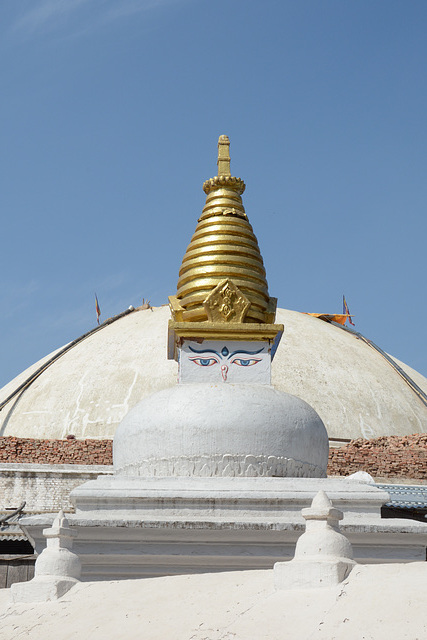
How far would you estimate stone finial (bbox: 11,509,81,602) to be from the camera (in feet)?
16.9

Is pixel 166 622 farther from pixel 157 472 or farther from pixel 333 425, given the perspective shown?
pixel 333 425

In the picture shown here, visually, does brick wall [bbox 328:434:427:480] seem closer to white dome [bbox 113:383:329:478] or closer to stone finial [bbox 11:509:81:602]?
white dome [bbox 113:383:329:478]

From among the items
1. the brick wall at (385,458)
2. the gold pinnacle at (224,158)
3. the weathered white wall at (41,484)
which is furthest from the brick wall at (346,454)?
the gold pinnacle at (224,158)

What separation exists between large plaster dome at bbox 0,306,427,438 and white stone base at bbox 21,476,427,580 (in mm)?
12346

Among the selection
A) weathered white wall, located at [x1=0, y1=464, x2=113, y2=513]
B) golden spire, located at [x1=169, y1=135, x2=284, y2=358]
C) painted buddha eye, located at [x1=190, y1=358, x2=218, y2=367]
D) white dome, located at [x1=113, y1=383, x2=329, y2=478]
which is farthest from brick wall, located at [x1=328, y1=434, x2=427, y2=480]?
white dome, located at [x1=113, y1=383, x2=329, y2=478]

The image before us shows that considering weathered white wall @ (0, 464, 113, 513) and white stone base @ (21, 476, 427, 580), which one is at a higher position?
weathered white wall @ (0, 464, 113, 513)

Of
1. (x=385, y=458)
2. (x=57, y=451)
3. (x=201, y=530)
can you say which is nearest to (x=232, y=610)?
(x=201, y=530)

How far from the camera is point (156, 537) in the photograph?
253 inches

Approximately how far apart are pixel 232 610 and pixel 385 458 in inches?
484

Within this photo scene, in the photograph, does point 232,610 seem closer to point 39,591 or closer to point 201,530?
point 39,591

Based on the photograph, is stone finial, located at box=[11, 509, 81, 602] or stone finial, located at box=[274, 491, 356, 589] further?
stone finial, located at box=[11, 509, 81, 602]

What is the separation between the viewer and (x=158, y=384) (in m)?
19.8

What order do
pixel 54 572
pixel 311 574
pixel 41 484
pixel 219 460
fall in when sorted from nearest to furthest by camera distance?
pixel 311 574 < pixel 54 572 < pixel 219 460 < pixel 41 484

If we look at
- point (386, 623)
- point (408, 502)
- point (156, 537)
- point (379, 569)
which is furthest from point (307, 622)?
point (408, 502)
